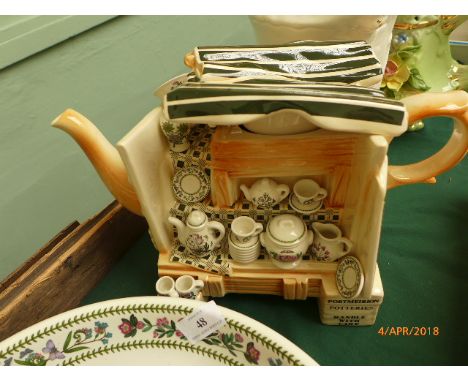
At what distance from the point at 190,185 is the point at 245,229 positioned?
0.45 ft

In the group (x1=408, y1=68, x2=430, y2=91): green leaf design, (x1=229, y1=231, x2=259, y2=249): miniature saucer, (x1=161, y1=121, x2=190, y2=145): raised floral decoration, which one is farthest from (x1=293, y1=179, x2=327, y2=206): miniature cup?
(x1=408, y1=68, x2=430, y2=91): green leaf design

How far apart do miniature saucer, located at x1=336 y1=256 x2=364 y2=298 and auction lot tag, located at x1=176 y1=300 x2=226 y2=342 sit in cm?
26

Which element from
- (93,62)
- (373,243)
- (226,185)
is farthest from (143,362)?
(93,62)

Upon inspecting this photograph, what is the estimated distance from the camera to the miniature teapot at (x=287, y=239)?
0.72 metres

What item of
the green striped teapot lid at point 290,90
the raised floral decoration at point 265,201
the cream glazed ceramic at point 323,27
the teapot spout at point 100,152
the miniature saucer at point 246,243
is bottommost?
the miniature saucer at point 246,243

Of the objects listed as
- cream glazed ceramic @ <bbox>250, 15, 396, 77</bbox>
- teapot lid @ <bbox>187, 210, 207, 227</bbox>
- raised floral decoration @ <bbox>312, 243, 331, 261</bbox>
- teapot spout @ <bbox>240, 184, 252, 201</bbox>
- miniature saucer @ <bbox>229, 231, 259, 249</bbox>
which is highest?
cream glazed ceramic @ <bbox>250, 15, 396, 77</bbox>

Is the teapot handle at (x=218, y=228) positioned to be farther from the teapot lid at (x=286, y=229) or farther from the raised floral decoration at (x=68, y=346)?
the raised floral decoration at (x=68, y=346)

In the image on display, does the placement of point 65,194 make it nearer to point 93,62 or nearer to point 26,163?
point 26,163

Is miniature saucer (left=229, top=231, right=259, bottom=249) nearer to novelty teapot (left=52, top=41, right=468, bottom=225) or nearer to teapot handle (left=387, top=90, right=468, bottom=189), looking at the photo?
novelty teapot (left=52, top=41, right=468, bottom=225)

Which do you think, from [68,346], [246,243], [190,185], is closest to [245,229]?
[246,243]

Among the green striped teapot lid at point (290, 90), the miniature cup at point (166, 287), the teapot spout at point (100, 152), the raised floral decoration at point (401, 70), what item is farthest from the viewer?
the raised floral decoration at point (401, 70)

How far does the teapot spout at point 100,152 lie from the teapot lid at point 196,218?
119 millimetres

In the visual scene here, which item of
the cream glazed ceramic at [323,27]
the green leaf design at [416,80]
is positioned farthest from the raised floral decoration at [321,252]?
the green leaf design at [416,80]
